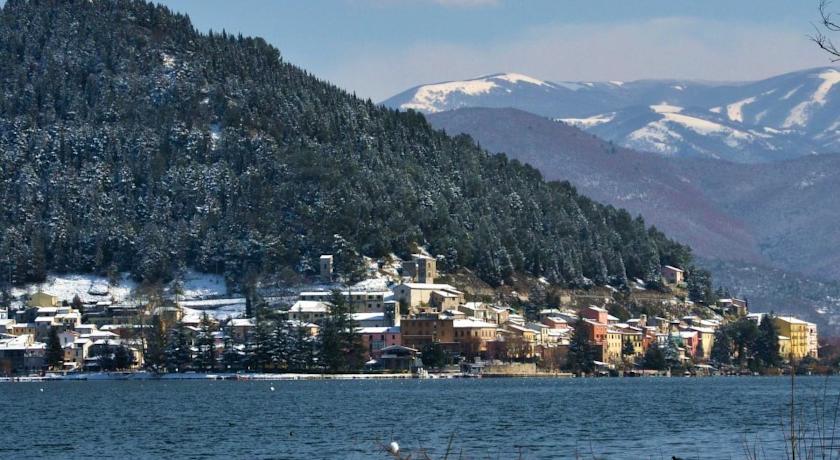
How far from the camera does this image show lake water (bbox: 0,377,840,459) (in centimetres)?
8569

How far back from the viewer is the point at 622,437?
9138 cm

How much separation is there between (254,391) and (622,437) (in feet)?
231

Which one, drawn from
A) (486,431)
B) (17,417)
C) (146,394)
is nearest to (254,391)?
(146,394)

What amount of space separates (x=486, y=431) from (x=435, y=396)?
47.4 metres

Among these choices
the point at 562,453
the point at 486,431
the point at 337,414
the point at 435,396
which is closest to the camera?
the point at 562,453

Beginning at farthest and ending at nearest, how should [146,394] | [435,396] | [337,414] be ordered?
[146,394]
[435,396]
[337,414]

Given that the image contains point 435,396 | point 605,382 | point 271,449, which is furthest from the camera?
point 605,382

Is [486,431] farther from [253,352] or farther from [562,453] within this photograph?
[253,352]

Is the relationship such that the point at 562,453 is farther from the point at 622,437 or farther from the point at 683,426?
the point at 683,426

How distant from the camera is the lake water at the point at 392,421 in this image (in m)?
85.7

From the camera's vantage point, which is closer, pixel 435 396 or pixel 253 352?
pixel 435 396

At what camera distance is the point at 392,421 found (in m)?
107

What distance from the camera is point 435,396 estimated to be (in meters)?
144

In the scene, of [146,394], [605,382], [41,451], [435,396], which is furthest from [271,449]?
[605,382]
